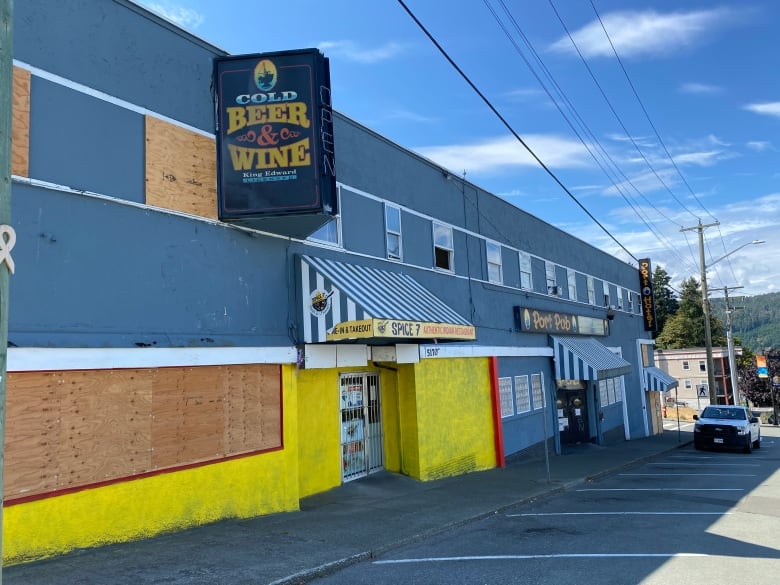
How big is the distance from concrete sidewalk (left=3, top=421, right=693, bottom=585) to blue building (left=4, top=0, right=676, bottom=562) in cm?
42

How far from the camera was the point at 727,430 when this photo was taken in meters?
23.6

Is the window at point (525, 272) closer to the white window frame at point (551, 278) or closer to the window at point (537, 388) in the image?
the white window frame at point (551, 278)

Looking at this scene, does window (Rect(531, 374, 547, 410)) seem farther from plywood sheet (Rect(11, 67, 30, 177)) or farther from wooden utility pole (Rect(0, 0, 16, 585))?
wooden utility pole (Rect(0, 0, 16, 585))

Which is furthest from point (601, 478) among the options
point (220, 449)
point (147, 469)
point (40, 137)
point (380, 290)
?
point (40, 137)

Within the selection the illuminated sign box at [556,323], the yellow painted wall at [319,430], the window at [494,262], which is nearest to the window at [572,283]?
the illuminated sign box at [556,323]

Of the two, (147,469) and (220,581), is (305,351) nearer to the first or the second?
(147,469)

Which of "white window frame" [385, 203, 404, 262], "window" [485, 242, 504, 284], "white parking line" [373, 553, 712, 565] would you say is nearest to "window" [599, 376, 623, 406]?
"window" [485, 242, 504, 284]

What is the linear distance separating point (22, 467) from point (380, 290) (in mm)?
6757

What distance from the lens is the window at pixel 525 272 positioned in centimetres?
2044

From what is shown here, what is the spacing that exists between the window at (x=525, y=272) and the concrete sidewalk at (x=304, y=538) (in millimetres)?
7631

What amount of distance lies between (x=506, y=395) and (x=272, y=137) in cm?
1105

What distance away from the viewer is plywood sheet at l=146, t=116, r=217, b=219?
8.80 metres

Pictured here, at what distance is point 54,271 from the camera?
7.36 meters

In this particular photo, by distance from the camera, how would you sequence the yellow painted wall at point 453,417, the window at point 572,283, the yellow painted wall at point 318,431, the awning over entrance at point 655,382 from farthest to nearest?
the awning over entrance at point 655,382 → the window at point 572,283 → the yellow painted wall at point 453,417 → the yellow painted wall at point 318,431
